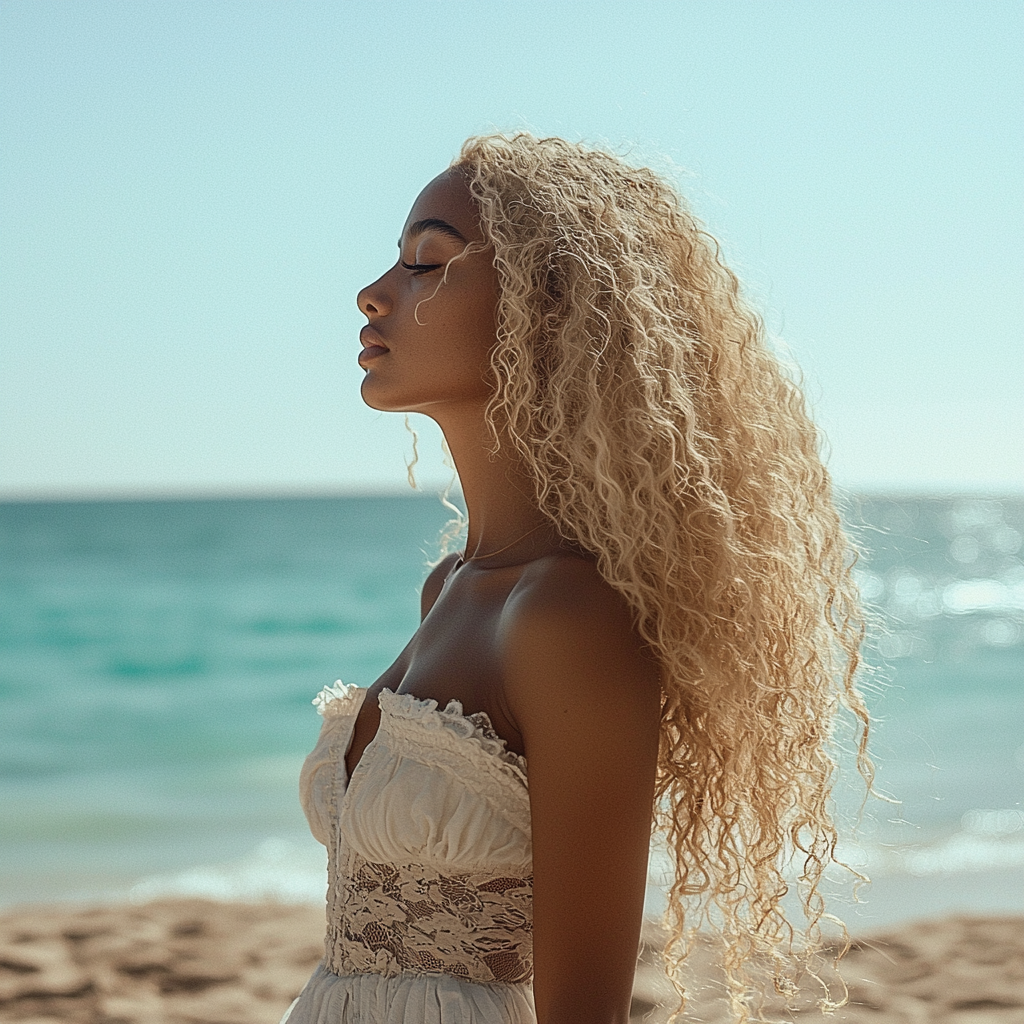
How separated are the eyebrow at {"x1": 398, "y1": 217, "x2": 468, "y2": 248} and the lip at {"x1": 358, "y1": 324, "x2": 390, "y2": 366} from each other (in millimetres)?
165

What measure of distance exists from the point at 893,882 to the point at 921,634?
51.8ft

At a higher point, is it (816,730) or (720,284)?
(720,284)

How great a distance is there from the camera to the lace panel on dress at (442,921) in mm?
1533

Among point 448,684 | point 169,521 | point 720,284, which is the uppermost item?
point 720,284

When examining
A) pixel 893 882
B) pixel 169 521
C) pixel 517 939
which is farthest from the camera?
pixel 169 521

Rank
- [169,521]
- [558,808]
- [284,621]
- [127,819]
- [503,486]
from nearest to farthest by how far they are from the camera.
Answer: [558,808], [503,486], [127,819], [284,621], [169,521]

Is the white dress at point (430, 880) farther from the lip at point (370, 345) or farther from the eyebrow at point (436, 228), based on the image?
the eyebrow at point (436, 228)

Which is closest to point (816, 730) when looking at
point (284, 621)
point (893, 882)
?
point (893, 882)

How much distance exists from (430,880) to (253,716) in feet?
40.2

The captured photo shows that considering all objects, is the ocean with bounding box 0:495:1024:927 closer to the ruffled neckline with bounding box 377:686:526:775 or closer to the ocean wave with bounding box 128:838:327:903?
the ocean wave with bounding box 128:838:327:903

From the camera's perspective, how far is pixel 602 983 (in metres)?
1.38

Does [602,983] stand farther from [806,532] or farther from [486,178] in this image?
[486,178]

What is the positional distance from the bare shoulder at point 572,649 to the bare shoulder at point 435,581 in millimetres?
567

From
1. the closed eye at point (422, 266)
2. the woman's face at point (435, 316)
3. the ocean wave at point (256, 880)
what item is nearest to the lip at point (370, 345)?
the woman's face at point (435, 316)
